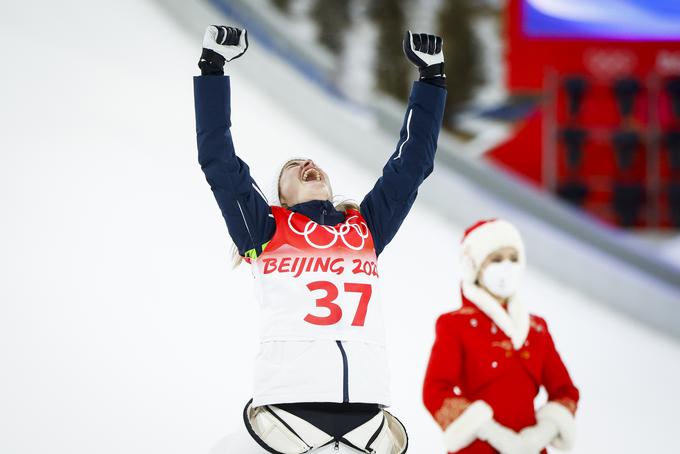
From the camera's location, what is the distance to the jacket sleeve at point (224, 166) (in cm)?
222

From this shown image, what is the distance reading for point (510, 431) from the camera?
2576mm

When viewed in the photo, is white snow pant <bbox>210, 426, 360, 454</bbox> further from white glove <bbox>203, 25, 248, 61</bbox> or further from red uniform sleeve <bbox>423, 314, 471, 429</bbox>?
white glove <bbox>203, 25, 248, 61</bbox>

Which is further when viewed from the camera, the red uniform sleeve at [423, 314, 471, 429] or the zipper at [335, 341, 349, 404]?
the red uniform sleeve at [423, 314, 471, 429]

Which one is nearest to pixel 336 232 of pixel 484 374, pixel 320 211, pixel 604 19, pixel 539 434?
pixel 320 211

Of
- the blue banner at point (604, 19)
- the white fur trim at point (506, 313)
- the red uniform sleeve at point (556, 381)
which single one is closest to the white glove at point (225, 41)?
the white fur trim at point (506, 313)

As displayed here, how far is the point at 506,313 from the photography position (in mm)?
2721

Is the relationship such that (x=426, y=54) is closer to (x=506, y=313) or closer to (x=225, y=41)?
(x=225, y=41)

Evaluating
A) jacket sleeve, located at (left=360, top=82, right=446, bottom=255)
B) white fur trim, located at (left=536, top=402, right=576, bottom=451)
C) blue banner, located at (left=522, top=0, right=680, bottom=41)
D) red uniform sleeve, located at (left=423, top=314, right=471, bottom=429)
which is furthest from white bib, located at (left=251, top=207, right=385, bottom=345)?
blue banner, located at (left=522, top=0, right=680, bottom=41)

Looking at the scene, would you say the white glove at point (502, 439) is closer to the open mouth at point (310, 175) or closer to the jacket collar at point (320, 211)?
the jacket collar at point (320, 211)

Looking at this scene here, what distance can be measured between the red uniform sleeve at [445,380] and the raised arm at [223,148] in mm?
623

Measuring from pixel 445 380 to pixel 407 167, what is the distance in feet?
1.88

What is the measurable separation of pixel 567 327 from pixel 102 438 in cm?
275

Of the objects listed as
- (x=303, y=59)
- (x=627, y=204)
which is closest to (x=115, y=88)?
(x=303, y=59)

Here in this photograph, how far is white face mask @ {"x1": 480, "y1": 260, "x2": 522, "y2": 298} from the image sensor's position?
2.72 meters
